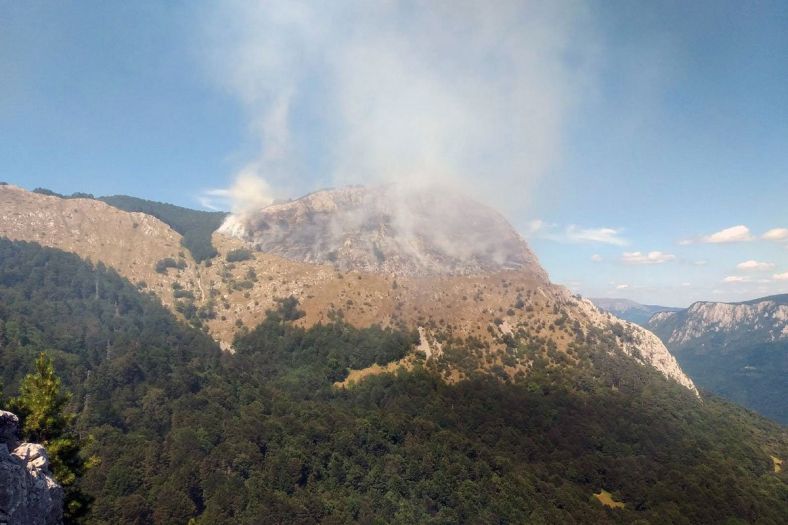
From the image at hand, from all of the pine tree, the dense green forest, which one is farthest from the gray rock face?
the dense green forest

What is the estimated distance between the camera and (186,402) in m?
183

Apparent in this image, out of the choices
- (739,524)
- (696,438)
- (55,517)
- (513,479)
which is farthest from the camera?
(696,438)

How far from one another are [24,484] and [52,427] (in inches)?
702

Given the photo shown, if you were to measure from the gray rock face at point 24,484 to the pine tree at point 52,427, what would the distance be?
8.21 metres

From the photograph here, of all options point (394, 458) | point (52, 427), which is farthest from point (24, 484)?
point (394, 458)

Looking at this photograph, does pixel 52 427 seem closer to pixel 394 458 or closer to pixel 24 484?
pixel 24 484

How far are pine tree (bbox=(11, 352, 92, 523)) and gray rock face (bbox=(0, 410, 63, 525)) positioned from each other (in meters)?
8.21

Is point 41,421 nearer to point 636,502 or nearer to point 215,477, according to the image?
point 215,477

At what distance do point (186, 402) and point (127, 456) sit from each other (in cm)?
4593

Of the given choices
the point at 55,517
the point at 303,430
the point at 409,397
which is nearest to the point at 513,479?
the point at 409,397

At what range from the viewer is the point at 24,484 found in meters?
30.7

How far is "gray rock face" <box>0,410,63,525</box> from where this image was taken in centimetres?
2855

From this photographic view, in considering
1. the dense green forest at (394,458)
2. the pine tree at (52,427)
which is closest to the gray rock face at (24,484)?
the pine tree at (52,427)

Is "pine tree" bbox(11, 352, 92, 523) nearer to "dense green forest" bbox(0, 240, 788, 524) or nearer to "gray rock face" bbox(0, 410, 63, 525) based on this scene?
"gray rock face" bbox(0, 410, 63, 525)
